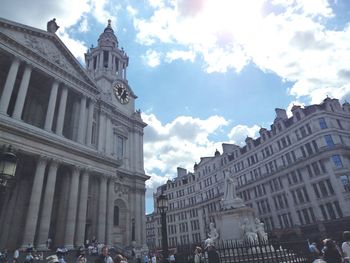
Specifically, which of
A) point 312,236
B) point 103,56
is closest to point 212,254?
point 312,236

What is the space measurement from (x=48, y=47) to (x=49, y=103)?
7.45m

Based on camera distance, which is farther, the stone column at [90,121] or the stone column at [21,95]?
the stone column at [90,121]

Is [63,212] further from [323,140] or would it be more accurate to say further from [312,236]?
[323,140]

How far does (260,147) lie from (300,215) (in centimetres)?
1516

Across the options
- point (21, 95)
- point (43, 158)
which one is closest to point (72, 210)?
point (43, 158)

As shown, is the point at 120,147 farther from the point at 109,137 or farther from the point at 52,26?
the point at 52,26

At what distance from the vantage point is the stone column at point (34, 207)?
20453 mm

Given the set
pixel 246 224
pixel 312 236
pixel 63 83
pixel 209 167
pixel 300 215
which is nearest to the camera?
pixel 246 224

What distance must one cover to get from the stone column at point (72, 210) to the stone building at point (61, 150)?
86 millimetres

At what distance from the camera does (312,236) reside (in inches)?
1539

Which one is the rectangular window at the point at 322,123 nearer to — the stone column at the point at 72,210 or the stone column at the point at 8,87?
the stone column at the point at 72,210

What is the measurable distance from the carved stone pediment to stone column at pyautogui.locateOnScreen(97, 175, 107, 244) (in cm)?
1391

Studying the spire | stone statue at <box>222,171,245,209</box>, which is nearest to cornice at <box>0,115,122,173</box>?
stone statue at <box>222,171,245,209</box>

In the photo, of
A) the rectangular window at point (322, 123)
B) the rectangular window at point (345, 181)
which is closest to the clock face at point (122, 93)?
the rectangular window at point (322, 123)
